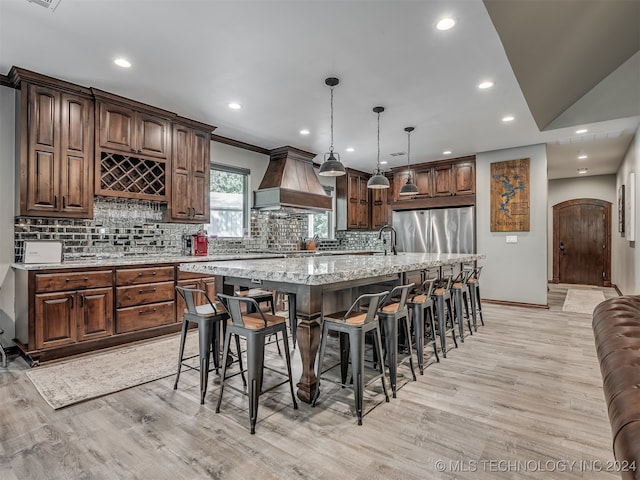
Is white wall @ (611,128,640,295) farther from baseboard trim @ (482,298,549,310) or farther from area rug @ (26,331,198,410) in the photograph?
area rug @ (26,331,198,410)

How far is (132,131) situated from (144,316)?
2102 mm

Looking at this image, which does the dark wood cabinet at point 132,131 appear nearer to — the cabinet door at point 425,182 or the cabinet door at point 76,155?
the cabinet door at point 76,155

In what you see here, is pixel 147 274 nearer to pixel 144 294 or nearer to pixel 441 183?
pixel 144 294

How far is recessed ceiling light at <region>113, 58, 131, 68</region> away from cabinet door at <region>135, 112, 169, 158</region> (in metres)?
0.95

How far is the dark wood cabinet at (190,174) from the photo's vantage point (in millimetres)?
4453

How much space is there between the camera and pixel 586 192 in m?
8.55

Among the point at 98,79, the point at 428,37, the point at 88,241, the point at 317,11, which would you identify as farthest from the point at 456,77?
the point at 88,241

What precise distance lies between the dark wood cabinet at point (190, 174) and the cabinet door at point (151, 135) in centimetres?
14

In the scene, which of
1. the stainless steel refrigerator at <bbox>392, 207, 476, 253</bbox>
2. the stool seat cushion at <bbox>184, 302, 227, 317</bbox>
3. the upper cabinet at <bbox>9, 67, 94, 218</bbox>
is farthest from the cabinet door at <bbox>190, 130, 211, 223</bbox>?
the stainless steel refrigerator at <bbox>392, 207, 476, 253</bbox>

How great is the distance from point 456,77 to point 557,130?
2.62m

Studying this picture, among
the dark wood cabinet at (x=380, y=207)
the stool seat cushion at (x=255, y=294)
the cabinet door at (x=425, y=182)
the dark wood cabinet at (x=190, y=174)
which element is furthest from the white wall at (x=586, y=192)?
the dark wood cabinet at (x=190, y=174)

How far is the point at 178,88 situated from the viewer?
11.9ft

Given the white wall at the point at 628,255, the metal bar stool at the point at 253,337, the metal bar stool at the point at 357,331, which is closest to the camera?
the metal bar stool at the point at 253,337

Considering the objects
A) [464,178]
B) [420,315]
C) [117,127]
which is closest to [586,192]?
[464,178]
